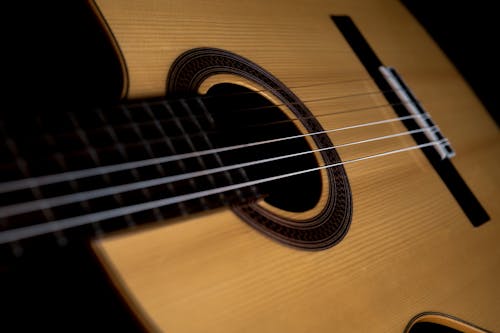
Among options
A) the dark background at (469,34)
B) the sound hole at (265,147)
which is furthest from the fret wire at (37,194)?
the dark background at (469,34)

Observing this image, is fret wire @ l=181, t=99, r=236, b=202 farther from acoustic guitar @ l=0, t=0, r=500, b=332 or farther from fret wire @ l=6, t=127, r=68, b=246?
fret wire @ l=6, t=127, r=68, b=246

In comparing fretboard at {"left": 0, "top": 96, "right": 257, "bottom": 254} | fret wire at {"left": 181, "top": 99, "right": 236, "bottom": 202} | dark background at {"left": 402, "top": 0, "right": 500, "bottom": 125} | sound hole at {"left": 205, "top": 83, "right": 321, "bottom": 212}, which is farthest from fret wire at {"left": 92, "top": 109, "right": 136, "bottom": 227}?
dark background at {"left": 402, "top": 0, "right": 500, "bottom": 125}

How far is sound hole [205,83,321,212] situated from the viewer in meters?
0.81

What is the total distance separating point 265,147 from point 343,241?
0.27 meters

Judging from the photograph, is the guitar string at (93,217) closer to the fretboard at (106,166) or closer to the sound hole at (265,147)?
the fretboard at (106,166)

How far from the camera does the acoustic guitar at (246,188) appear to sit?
53cm

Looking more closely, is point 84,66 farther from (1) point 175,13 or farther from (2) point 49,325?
(2) point 49,325

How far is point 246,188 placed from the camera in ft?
2.14

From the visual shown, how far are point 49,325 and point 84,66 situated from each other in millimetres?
485

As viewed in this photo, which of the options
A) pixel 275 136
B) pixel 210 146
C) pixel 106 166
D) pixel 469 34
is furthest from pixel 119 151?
pixel 469 34

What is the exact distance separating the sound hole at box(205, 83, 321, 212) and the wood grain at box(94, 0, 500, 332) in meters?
0.08

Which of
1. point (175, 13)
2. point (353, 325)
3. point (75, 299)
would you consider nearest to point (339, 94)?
point (175, 13)

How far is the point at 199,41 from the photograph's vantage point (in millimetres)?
788

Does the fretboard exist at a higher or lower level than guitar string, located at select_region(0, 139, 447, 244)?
higher
